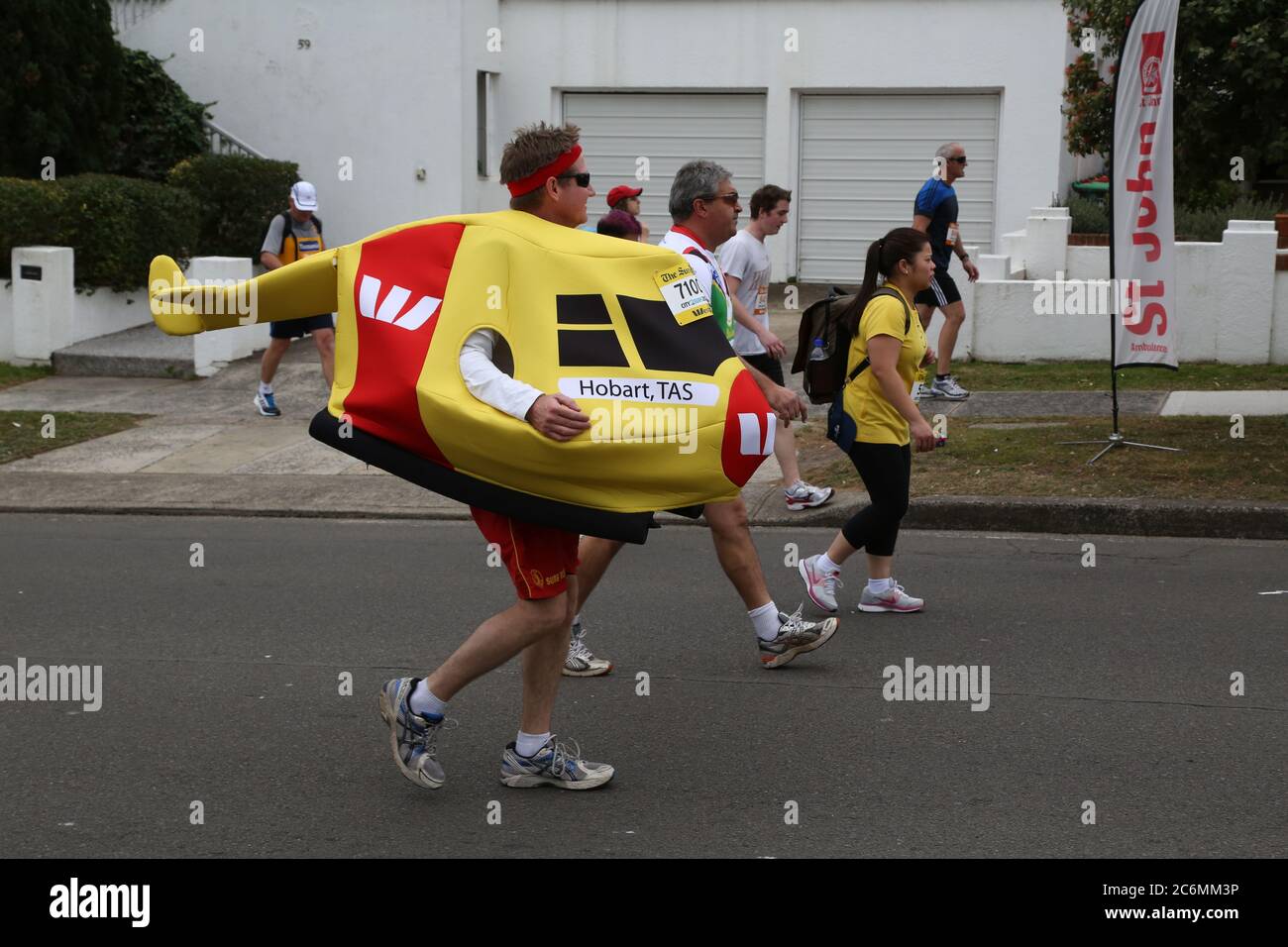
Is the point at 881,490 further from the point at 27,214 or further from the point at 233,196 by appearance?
the point at 233,196

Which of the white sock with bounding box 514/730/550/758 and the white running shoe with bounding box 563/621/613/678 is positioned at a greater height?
the white sock with bounding box 514/730/550/758

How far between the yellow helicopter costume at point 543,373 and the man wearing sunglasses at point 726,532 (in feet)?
4.03

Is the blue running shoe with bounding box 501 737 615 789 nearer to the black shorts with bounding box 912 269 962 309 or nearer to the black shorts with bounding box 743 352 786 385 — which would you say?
the black shorts with bounding box 743 352 786 385

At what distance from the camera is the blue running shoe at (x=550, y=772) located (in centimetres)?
506

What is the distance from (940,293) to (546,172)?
25.8 feet

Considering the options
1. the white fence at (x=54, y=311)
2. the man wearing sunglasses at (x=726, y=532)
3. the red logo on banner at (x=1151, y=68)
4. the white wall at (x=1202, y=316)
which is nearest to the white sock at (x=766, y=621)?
the man wearing sunglasses at (x=726, y=532)

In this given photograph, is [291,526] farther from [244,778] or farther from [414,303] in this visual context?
[414,303]

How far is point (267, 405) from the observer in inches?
503

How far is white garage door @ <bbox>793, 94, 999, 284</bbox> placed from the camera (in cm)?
1859

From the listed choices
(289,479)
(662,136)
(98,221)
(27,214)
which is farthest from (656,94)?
(289,479)

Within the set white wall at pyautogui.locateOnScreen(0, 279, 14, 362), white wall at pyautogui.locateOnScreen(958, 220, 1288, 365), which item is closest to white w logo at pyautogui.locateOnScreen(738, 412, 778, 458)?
white wall at pyautogui.locateOnScreen(958, 220, 1288, 365)

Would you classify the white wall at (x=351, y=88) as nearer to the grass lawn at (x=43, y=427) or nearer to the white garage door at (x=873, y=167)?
the white garage door at (x=873, y=167)

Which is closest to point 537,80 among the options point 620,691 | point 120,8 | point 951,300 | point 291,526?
point 120,8

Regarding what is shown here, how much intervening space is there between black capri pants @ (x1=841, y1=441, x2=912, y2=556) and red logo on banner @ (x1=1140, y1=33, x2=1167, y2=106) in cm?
412
